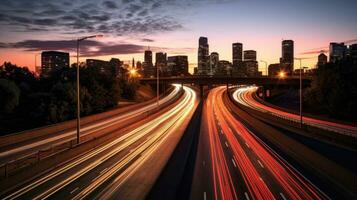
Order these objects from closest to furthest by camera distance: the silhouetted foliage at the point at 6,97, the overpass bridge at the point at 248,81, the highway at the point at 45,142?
the highway at the point at 45,142 < the silhouetted foliage at the point at 6,97 < the overpass bridge at the point at 248,81

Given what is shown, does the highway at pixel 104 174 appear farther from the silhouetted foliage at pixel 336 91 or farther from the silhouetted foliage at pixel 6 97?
the silhouetted foliage at pixel 336 91

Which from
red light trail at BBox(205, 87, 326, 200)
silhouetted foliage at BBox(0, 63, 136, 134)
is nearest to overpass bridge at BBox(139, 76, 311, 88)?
silhouetted foliage at BBox(0, 63, 136, 134)

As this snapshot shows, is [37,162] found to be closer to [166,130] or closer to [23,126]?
[166,130]

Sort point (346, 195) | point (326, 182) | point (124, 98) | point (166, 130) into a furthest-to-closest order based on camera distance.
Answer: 1. point (124, 98)
2. point (166, 130)
3. point (326, 182)
4. point (346, 195)

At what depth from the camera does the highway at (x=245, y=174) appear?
67.2 ft

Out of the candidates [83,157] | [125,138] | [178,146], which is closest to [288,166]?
[178,146]

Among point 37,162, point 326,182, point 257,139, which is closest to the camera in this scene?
point 326,182

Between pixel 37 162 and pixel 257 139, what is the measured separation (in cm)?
2683

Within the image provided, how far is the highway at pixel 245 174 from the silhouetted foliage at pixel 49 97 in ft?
119

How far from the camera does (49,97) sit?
66188mm

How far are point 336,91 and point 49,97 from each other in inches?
2430

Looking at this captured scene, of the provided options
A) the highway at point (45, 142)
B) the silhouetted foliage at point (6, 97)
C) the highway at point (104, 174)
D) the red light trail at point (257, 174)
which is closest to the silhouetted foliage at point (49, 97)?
the silhouetted foliage at point (6, 97)

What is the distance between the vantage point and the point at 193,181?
2336 centimetres

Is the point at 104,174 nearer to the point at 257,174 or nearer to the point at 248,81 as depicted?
the point at 257,174
